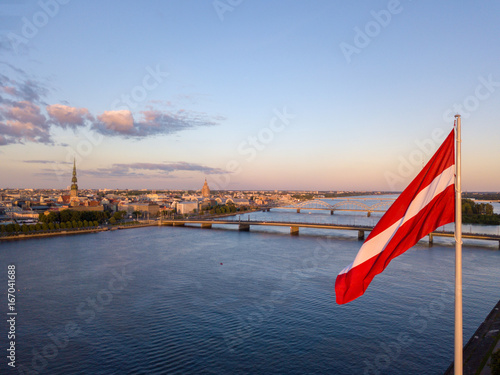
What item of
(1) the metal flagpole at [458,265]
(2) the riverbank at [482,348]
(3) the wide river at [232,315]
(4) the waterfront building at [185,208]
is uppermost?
(1) the metal flagpole at [458,265]

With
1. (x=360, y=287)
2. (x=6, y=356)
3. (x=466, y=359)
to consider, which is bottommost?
(x=6, y=356)

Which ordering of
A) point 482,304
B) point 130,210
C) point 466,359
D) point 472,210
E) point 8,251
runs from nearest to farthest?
1. point 466,359
2. point 482,304
3. point 8,251
4. point 472,210
5. point 130,210

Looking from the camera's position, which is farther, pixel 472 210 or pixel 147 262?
pixel 472 210

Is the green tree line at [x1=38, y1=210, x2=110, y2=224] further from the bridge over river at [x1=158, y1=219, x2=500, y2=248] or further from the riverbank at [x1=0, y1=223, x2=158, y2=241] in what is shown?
the bridge over river at [x1=158, y1=219, x2=500, y2=248]

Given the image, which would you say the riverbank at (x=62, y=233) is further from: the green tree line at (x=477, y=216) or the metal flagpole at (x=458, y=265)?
the green tree line at (x=477, y=216)

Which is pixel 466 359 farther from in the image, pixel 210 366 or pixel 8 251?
pixel 8 251

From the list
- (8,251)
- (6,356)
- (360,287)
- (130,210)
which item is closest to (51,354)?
(6,356)

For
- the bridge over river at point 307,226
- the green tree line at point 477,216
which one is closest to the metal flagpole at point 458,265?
the bridge over river at point 307,226

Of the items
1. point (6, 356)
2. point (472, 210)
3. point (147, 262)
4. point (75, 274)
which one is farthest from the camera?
point (472, 210)

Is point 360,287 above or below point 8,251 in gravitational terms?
above
